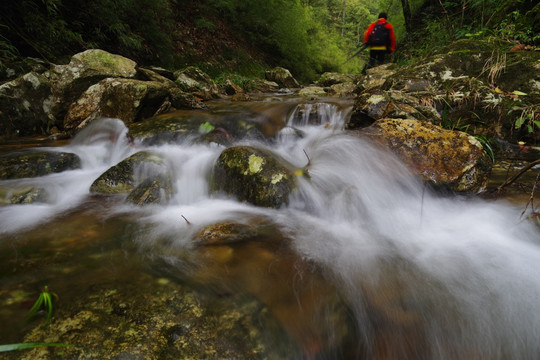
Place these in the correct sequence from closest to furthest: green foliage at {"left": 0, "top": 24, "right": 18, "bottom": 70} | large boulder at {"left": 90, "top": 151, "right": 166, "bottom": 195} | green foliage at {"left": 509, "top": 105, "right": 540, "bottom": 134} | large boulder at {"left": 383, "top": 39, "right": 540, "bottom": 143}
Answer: green foliage at {"left": 509, "top": 105, "right": 540, "bottom": 134} → large boulder at {"left": 90, "top": 151, "right": 166, "bottom": 195} → large boulder at {"left": 383, "top": 39, "right": 540, "bottom": 143} → green foliage at {"left": 0, "top": 24, "right": 18, "bottom": 70}

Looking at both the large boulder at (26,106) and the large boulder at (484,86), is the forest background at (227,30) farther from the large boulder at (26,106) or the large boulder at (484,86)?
the large boulder at (484,86)

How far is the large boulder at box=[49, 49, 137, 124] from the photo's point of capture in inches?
195

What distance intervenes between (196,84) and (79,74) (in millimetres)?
3114

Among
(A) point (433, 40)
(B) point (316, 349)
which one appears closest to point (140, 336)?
(B) point (316, 349)

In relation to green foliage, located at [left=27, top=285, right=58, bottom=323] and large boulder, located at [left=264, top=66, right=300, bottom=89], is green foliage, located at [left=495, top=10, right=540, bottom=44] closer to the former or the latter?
green foliage, located at [left=27, top=285, right=58, bottom=323]

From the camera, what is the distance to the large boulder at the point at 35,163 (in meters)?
3.34

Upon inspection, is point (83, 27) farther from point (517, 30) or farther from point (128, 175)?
point (517, 30)

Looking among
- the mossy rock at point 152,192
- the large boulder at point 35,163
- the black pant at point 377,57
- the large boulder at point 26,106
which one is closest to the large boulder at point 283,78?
the black pant at point 377,57

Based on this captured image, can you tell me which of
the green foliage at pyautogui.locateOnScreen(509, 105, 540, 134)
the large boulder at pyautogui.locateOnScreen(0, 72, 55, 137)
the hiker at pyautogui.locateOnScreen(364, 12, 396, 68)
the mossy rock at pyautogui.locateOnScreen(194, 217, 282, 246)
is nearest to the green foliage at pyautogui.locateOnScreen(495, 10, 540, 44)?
the green foliage at pyautogui.locateOnScreen(509, 105, 540, 134)

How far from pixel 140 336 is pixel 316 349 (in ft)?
2.78

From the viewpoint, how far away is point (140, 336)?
→ 1.15 metres

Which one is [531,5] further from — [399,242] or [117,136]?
[117,136]

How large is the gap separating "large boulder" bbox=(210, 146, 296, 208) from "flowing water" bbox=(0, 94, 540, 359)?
0.14m

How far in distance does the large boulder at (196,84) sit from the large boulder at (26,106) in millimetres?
3233
